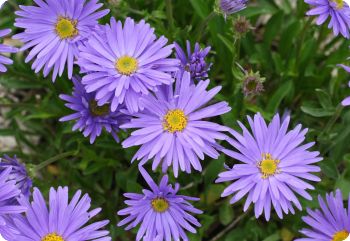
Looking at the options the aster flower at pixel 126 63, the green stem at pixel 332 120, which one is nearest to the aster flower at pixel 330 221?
the green stem at pixel 332 120

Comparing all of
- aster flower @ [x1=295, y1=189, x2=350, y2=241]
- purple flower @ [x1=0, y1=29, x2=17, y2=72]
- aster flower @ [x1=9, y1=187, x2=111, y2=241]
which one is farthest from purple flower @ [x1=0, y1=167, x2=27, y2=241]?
aster flower @ [x1=295, y1=189, x2=350, y2=241]

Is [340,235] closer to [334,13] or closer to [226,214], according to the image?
[226,214]

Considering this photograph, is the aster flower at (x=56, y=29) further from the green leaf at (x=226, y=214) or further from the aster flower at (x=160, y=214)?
the green leaf at (x=226, y=214)

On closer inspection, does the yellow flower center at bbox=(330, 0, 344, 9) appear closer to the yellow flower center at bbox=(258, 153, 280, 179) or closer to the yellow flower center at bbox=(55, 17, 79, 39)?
the yellow flower center at bbox=(258, 153, 280, 179)

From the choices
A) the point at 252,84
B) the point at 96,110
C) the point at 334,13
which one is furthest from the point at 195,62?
the point at 334,13

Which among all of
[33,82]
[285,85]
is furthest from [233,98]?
[33,82]

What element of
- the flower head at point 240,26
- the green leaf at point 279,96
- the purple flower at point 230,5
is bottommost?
the green leaf at point 279,96
